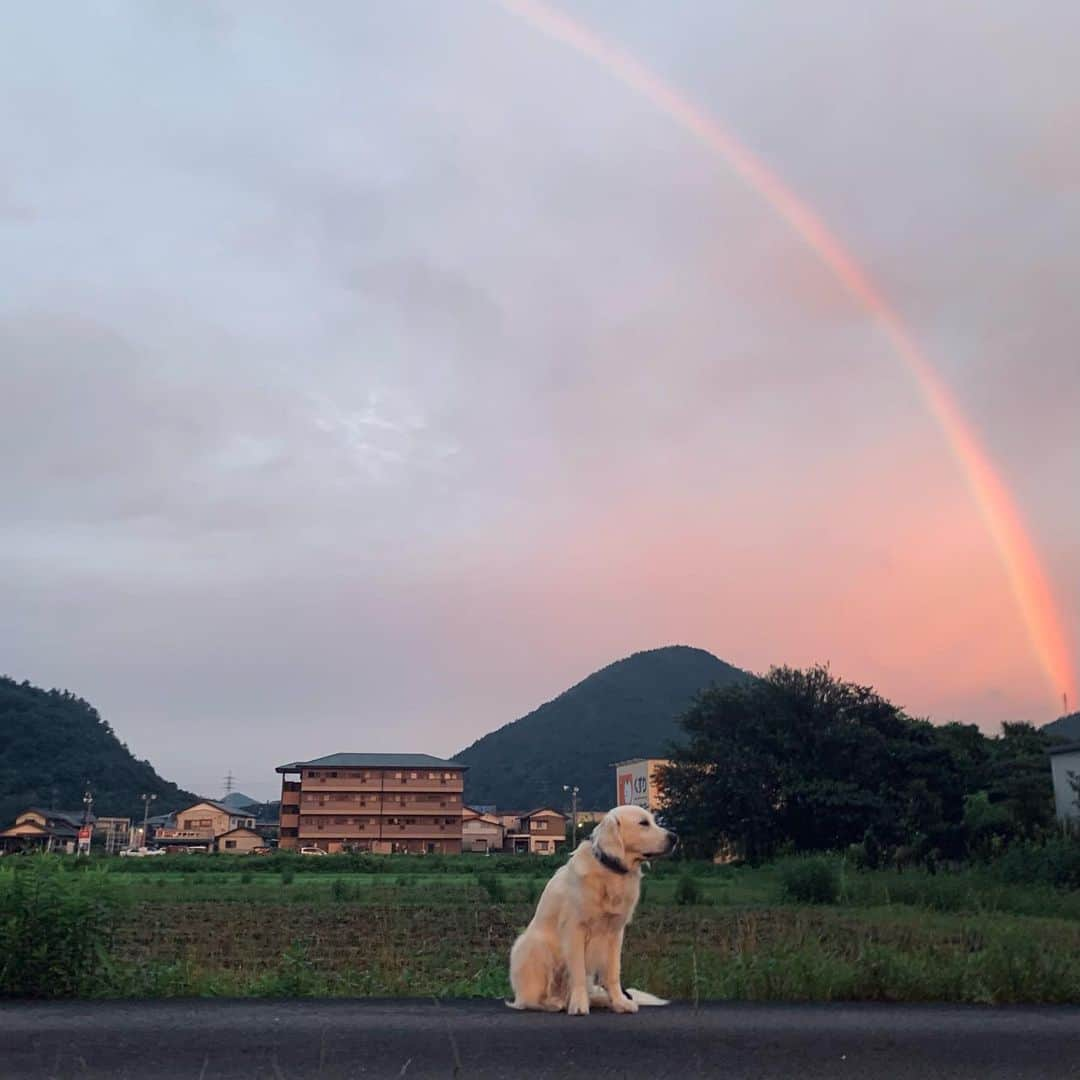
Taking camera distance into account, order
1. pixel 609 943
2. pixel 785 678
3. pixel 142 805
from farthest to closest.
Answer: pixel 142 805, pixel 785 678, pixel 609 943

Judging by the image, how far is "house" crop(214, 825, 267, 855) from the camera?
112 m

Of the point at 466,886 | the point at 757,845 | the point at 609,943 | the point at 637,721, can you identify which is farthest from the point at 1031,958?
the point at 637,721

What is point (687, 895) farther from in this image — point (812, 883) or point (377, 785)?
point (377, 785)

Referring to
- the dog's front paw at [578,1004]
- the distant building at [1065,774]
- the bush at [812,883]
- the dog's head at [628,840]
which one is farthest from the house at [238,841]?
the dog's head at [628,840]

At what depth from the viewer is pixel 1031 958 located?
801 centimetres

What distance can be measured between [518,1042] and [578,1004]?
941mm

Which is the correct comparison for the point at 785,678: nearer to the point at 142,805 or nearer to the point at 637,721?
the point at 142,805

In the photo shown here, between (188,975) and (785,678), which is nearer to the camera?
(188,975)

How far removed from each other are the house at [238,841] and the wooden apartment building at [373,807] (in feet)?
63.5

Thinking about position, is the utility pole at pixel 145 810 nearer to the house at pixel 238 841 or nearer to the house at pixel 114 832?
the house at pixel 114 832

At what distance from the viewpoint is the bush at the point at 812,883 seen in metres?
29.2

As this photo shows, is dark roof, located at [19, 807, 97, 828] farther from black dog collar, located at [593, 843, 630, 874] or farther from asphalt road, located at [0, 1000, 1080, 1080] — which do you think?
black dog collar, located at [593, 843, 630, 874]

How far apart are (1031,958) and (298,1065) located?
5606 mm

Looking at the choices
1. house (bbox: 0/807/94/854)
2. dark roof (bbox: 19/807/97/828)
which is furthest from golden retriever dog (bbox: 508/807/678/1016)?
dark roof (bbox: 19/807/97/828)
